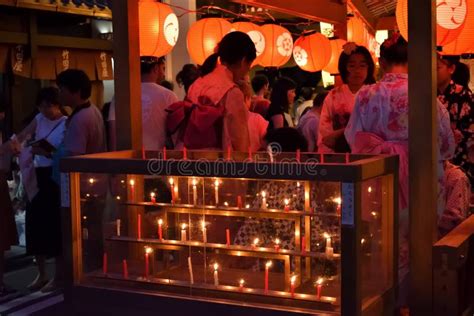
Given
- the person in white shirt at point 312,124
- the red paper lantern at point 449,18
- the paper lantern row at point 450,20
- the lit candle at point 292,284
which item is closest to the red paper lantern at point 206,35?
the person in white shirt at point 312,124

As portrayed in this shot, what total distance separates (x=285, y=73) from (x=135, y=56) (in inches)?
607

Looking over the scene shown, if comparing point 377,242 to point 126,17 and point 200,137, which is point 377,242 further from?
point 126,17

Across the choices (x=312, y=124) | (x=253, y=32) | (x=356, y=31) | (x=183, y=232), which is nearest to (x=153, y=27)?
(x=312, y=124)

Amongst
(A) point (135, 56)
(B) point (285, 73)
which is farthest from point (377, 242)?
(B) point (285, 73)

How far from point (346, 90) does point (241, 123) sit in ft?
6.08

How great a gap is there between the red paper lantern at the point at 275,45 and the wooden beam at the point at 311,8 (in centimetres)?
62

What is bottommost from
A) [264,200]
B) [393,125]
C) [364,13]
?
[264,200]

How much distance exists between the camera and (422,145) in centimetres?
386

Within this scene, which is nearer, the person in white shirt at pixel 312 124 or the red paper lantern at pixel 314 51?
the person in white shirt at pixel 312 124

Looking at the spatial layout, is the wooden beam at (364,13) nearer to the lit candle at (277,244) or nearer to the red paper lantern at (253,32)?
the red paper lantern at (253,32)

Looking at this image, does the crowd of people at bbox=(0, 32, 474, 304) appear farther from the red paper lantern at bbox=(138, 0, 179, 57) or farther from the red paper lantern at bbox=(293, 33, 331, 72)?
the red paper lantern at bbox=(293, 33, 331, 72)

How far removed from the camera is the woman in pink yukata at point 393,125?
4.25m

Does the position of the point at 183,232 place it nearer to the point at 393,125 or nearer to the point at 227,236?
the point at 227,236

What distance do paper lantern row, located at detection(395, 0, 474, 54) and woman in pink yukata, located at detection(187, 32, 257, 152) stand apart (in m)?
1.56
